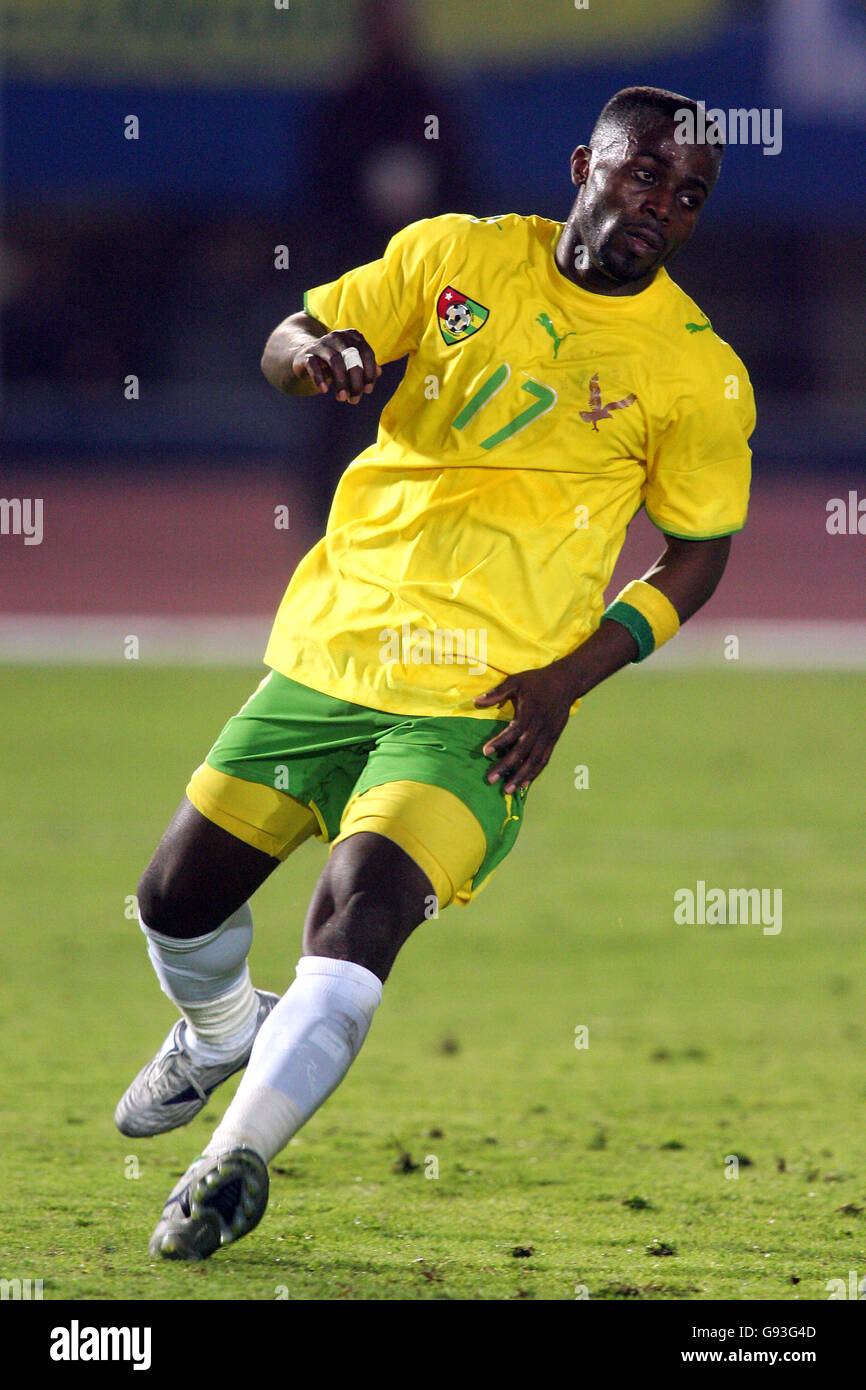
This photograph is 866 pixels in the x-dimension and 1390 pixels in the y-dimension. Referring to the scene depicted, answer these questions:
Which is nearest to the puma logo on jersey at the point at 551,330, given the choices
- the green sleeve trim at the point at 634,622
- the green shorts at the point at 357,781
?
the green sleeve trim at the point at 634,622

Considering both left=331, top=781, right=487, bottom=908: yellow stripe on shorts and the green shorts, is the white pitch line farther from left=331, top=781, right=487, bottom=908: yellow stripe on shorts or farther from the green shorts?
left=331, top=781, right=487, bottom=908: yellow stripe on shorts

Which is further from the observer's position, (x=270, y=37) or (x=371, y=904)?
(x=270, y=37)

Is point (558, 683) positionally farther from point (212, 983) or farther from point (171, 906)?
point (212, 983)

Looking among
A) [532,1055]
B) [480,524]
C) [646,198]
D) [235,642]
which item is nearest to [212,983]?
[480,524]

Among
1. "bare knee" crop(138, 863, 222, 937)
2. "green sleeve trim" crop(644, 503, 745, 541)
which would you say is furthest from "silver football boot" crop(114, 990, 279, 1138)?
"green sleeve trim" crop(644, 503, 745, 541)

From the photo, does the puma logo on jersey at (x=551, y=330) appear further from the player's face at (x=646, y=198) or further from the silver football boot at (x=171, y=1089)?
the silver football boot at (x=171, y=1089)

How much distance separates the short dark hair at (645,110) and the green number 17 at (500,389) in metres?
0.48

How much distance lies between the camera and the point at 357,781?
3750mm

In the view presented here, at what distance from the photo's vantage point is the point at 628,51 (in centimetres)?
2055

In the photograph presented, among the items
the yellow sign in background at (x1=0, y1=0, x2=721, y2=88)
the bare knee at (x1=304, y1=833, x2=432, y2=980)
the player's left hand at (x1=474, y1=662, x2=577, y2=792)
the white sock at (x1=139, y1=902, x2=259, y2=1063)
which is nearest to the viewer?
the bare knee at (x1=304, y1=833, x2=432, y2=980)

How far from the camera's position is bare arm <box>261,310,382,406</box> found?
3459 millimetres

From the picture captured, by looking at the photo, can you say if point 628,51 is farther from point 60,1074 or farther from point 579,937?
point 60,1074

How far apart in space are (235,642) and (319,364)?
9529mm

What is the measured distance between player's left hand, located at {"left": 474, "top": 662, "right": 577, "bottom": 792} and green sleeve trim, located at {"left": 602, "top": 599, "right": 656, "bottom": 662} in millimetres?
205
